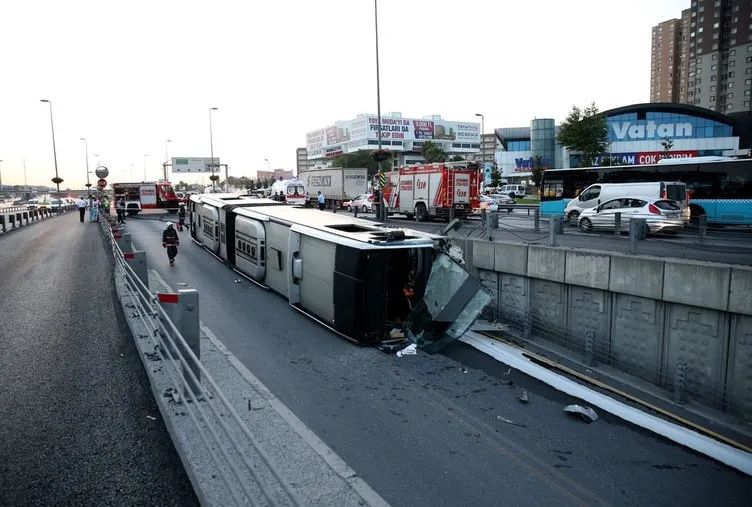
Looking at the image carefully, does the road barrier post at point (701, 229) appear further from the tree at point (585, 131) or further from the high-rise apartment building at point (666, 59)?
the high-rise apartment building at point (666, 59)

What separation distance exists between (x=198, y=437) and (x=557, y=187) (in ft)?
98.8

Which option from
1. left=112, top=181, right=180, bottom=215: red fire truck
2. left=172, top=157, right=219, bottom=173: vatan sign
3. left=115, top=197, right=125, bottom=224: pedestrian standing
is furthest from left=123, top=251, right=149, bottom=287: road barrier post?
left=172, top=157, right=219, bottom=173: vatan sign

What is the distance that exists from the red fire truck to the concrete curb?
40948 mm

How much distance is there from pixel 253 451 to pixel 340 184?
42.6 meters

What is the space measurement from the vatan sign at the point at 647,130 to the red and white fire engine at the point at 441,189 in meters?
59.0

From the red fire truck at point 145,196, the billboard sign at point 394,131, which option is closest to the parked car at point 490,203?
the red fire truck at point 145,196

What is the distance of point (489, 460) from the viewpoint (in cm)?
679

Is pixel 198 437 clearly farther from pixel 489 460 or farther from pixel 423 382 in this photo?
pixel 423 382

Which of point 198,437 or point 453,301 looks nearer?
point 198,437

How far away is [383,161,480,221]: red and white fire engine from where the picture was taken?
29.7 metres

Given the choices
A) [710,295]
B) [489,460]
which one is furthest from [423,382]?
[710,295]

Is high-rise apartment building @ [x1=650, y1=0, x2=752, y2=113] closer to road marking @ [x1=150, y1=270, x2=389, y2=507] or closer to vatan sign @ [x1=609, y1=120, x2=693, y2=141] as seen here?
vatan sign @ [x1=609, y1=120, x2=693, y2=141]

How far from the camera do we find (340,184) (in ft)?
157

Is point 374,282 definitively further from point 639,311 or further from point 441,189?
point 441,189
